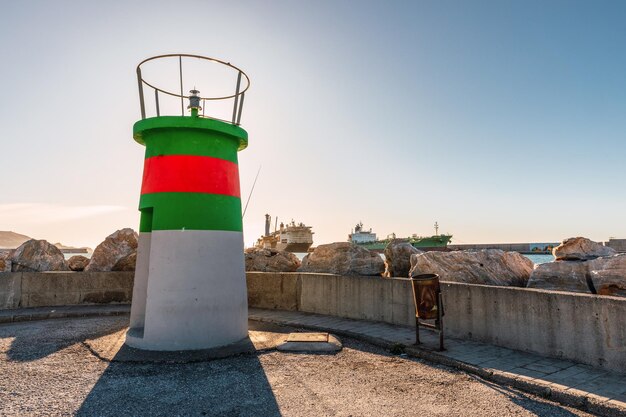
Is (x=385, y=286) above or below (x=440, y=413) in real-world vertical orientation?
above

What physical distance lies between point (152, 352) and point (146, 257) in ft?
5.67

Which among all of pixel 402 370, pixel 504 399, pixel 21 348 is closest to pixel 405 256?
pixel 402 370

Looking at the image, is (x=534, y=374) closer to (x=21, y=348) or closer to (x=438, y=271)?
(x=438, y=271)

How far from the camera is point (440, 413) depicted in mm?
3467

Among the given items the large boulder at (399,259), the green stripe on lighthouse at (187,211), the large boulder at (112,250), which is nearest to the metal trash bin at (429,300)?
the green stripe on lighthouse at (187,211)

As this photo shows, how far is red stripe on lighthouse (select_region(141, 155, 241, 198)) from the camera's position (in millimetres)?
5750

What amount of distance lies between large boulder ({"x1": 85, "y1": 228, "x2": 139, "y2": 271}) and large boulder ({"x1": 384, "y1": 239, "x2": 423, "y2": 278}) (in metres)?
7.04

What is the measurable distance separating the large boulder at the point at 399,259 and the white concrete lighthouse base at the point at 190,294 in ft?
16.1

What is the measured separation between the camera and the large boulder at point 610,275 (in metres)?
5.62

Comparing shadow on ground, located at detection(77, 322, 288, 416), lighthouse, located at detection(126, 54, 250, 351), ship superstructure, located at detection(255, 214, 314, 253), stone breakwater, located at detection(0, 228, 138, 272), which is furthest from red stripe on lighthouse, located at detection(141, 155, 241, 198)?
ship superstructure, located at detection(255, 214, 314, 253)

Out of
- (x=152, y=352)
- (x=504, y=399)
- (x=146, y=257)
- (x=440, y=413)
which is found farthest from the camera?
(x=146, y=257)

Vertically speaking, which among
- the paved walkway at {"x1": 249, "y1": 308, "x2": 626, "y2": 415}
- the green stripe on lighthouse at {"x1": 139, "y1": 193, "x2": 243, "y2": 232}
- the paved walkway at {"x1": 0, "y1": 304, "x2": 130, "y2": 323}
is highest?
the green stripe on lighthouse at {"x1": 139, "y1": 193, "x2": 243, "y2": 232}

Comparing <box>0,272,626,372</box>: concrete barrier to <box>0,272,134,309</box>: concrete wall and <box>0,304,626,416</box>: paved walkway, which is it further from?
<box>0,304,626,416</box>: paved walkway

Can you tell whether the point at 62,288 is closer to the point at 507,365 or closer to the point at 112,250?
the point at 112,250
